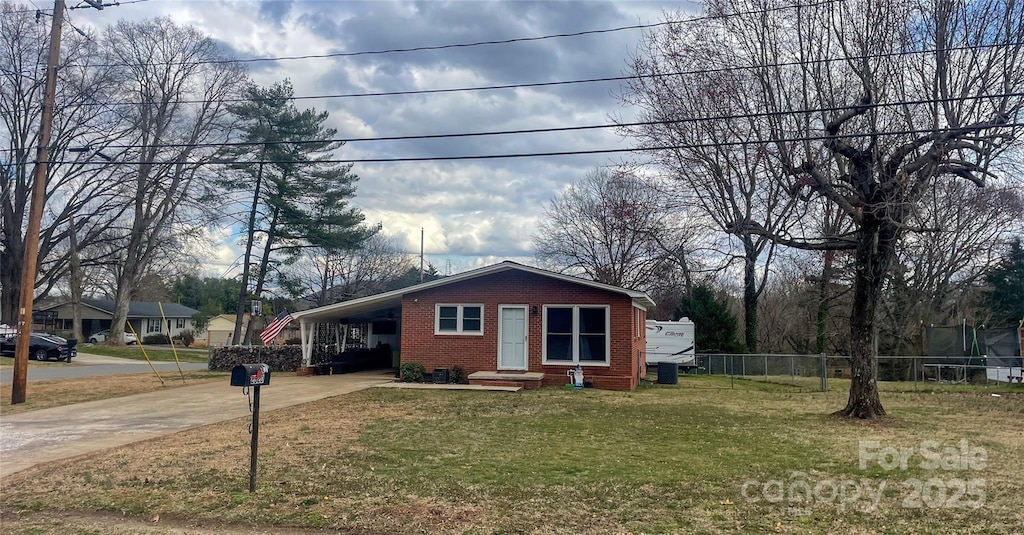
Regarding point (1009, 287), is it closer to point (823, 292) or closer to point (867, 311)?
point (823, 292)

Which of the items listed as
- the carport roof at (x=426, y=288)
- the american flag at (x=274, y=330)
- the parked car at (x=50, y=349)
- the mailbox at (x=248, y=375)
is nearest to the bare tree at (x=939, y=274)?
the carport roof at (x=426, y=288)

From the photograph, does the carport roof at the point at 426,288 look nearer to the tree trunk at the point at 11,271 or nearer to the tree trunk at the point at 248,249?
the tree trunk at the point at 248,249

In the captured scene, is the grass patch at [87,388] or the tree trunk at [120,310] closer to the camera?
the grass patch at [87,388]

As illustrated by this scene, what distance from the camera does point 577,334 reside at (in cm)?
1794

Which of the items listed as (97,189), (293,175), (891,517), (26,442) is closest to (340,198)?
(293,175)

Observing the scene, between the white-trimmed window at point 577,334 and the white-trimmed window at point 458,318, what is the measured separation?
1966 millimetres

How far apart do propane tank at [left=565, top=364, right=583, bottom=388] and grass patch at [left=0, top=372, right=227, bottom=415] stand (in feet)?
37.0

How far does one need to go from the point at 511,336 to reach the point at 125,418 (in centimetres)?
955

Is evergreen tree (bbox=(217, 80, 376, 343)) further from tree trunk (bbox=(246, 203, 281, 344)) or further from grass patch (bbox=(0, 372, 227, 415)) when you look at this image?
grass patch (bbox=(0, 372, 227, 415))

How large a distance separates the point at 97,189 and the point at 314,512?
34.7 metres

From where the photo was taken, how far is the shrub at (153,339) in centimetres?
5584

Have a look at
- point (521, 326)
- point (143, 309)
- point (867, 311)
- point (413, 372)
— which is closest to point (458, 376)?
point (413, 372)

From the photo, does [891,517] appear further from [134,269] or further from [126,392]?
[134,269]

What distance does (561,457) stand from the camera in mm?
7977
